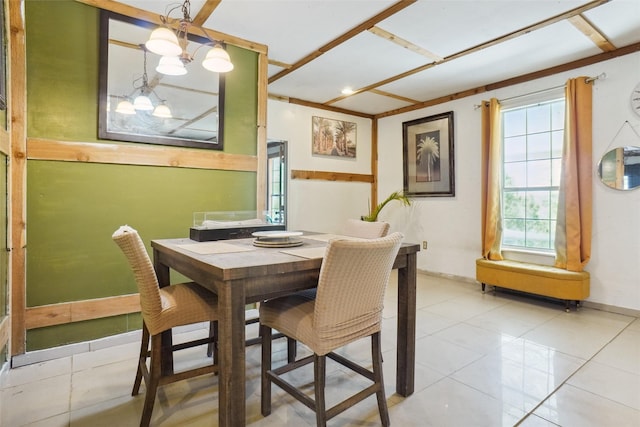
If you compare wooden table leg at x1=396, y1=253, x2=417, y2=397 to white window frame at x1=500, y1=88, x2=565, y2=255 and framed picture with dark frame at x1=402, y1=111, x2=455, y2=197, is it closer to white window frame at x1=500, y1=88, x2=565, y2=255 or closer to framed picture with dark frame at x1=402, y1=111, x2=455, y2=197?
white window frame at x1=500, y1=88, x2=565, y2=255

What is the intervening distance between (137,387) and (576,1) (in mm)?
3847

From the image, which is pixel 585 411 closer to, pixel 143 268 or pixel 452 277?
pixel 143 268

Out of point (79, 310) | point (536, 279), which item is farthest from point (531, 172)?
point (79, 310)

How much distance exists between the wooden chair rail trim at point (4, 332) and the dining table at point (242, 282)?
111 cm

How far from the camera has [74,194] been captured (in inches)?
96.1

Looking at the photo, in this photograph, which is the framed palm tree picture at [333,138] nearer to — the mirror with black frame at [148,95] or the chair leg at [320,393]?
the mirror with black frame at [148,95]

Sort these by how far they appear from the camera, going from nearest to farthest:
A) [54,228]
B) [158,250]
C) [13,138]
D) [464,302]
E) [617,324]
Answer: [158,250] < [13,138] < [54,228] < [617,324] < [464,302]

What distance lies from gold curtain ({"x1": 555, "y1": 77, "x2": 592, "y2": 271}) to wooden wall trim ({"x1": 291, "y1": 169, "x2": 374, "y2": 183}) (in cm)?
281

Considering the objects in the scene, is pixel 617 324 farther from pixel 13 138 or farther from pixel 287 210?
Answer: pixel 13 138

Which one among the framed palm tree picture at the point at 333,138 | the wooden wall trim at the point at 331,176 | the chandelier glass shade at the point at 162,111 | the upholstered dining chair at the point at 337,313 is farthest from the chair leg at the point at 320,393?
the framed palm tree picture at the point at 333,138

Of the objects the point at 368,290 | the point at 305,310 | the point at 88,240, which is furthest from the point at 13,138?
the point at 368,290

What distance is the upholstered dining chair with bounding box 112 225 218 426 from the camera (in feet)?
5.06

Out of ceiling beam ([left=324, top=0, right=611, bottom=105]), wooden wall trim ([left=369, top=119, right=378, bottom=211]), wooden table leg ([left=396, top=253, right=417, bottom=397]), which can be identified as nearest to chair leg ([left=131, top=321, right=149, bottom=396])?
wooden table leg ([left=396, top=253, right=417, bottom=397])

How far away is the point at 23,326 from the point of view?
2279 millimetres
